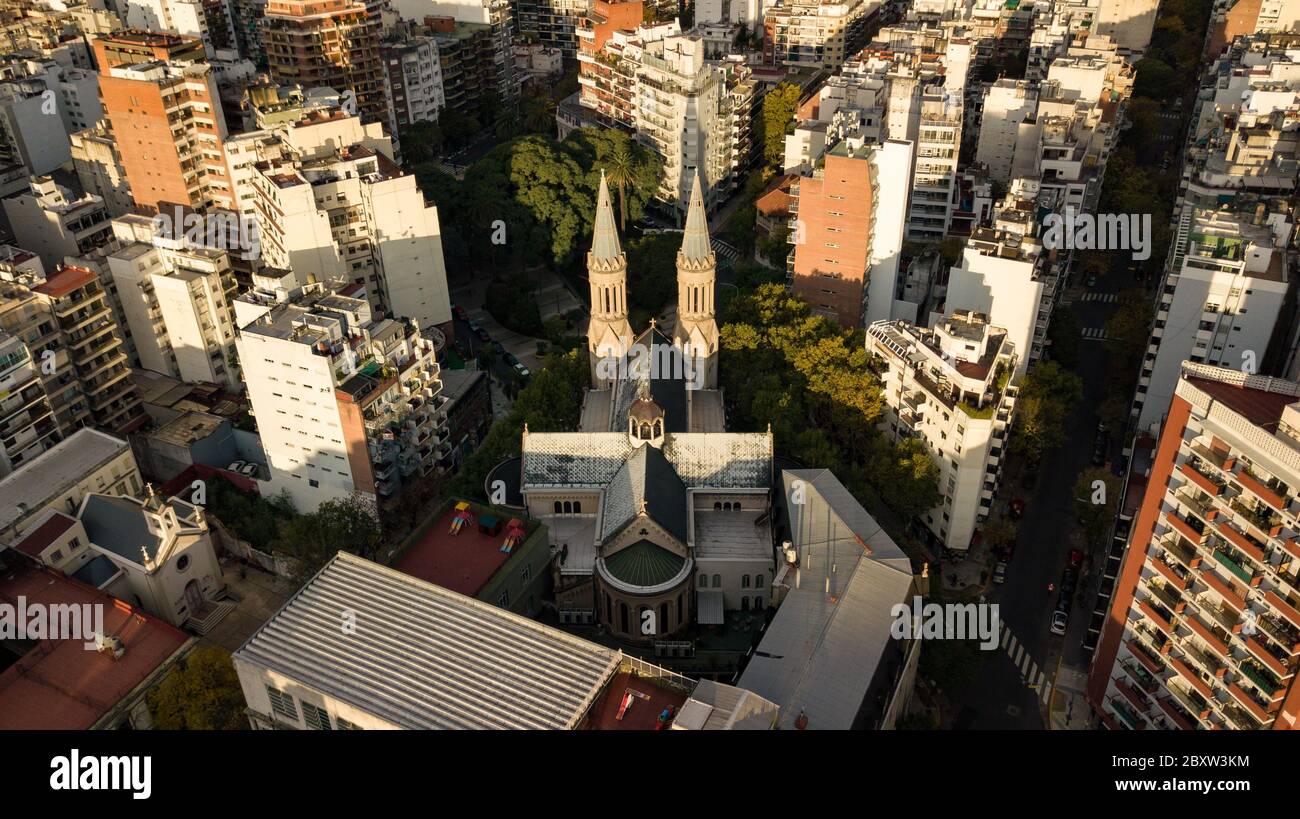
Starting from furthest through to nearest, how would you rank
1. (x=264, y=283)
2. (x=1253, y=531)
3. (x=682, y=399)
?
(x=264, y=283) < (x=682, y=399) < (x=1253, y=531)

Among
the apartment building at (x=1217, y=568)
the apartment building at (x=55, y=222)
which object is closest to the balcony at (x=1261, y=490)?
the apartment building at (x=1217, y=568)

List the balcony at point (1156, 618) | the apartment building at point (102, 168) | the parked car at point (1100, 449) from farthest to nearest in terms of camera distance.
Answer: the apartment building at point (102, 168)
the parked car at point (1100, 449)
the balcony at point (1156, 618)

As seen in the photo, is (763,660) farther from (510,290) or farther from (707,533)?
(510,290)

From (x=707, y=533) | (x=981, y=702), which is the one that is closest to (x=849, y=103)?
(x=707, y=533)

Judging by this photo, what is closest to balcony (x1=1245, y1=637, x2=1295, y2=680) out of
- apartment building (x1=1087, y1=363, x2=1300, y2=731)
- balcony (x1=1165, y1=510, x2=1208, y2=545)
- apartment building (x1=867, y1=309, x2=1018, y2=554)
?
apartment building (x1=1087, y1=363, x2=1300, y2=731)

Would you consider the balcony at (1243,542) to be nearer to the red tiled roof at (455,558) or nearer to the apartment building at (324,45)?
the red tiled roof at (455,558)

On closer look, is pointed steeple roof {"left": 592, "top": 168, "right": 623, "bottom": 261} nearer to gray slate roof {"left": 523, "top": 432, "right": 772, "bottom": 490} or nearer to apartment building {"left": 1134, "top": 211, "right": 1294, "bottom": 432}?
gray slate roof {"left": 523, "top": 432, "right": 772, "bottom": 490}
